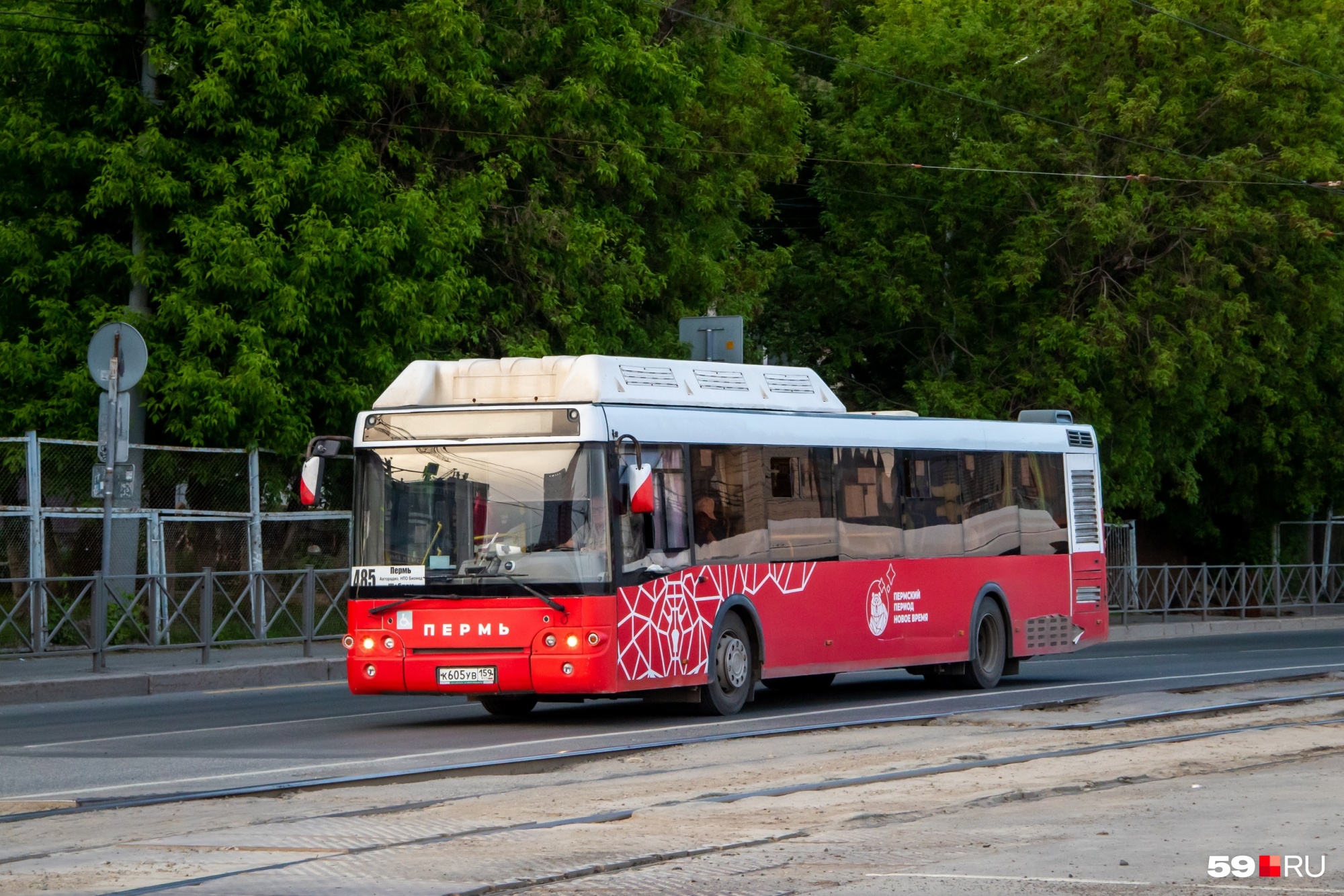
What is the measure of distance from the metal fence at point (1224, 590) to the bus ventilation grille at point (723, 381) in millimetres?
18818

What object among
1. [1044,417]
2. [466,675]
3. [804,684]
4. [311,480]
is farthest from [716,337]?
[466,675]

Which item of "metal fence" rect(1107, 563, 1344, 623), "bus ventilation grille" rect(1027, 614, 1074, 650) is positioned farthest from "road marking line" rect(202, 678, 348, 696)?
"metal fence" rect(1107, 563, 1344, 623)

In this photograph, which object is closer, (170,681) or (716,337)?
(170,681)

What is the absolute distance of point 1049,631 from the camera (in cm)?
2067

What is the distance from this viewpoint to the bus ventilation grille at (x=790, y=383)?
57.0 ft

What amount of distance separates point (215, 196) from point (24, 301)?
297 centimetres

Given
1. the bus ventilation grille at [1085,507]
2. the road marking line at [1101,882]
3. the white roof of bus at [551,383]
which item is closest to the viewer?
the road marking line at [1101,882]

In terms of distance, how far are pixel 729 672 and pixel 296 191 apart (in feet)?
32.1

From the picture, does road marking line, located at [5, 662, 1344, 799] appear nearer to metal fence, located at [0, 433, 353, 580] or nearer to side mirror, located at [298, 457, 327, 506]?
side mirror, located at [298, 457, 327, 506]

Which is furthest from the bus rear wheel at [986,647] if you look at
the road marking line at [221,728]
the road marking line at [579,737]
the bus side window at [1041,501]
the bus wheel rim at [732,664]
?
the road marking line at [221,728]

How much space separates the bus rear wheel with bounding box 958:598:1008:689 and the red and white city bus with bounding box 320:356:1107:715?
1.91 feet

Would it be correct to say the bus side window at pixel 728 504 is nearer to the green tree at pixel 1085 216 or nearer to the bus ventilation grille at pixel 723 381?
the bus ventilation grille at pixel 723 381

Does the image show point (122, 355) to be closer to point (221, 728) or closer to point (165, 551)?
point (165, 551)

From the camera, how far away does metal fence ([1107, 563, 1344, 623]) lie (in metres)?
36.5
